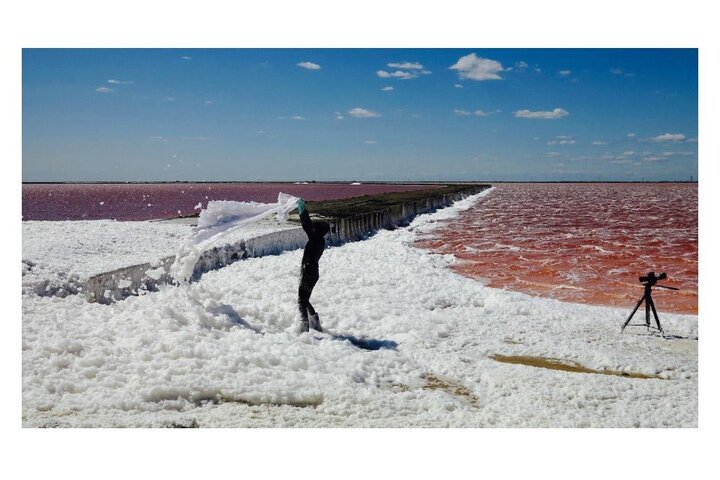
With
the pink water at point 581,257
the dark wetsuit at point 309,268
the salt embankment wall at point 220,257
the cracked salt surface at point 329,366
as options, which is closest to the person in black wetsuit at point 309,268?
the dark wetsuit at point 309,268

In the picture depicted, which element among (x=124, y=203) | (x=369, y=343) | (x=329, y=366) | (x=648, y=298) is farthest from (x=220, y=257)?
(x=124, y=203)

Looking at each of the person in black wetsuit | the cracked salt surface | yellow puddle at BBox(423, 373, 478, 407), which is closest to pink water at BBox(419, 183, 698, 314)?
the cracked salt surface

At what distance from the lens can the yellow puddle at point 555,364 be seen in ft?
24.0

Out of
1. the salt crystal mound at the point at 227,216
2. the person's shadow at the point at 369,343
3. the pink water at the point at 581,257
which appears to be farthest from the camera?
the pink water at the point at 581,257

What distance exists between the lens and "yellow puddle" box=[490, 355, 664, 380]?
7.30 m

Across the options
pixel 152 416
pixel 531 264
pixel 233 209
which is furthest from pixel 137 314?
pixel 531 264

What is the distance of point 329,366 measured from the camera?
6.84 m

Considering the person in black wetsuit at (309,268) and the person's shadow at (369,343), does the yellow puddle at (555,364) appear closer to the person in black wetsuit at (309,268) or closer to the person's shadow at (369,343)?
the person's shadow at (369,343)

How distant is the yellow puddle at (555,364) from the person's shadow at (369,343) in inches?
54.0

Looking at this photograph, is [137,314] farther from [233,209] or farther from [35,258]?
[35,258]

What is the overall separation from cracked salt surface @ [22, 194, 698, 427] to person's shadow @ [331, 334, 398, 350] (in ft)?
0.34

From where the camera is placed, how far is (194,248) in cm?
849

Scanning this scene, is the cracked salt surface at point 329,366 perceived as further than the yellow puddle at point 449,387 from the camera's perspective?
No

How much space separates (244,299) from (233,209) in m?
2.01
